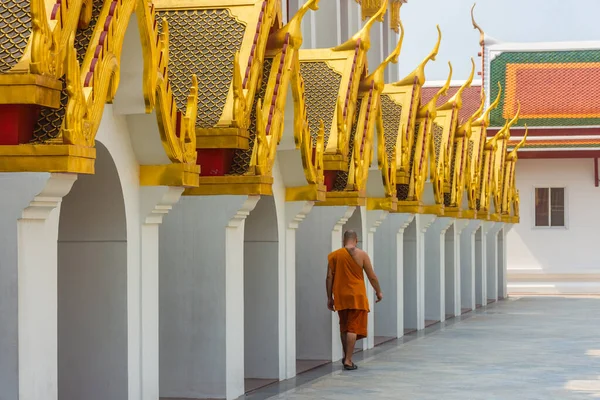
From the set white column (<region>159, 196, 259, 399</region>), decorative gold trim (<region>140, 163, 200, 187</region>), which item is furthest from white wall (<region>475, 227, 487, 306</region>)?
decorative gold trim (<region>140, 163, 200, 187</region>)

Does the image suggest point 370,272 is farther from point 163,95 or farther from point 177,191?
point 163,95

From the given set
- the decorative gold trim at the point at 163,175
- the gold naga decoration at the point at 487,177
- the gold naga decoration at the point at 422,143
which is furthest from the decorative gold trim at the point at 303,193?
Answer: the gold naga decoration at the point at 487,177

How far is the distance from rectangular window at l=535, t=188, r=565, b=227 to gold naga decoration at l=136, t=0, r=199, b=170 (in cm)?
2618

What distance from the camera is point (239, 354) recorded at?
1145 centimetres

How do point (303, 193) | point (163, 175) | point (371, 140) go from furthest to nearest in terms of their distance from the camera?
point (371, 140) → point (303, 193) → point (163, 175)

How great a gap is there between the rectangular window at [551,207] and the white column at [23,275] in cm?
2863

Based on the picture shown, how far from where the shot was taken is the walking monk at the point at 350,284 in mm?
13531

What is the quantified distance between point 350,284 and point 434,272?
28.3 ft

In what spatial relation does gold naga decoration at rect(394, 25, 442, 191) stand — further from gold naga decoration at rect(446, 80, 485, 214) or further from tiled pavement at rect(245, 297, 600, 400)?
gold naga decoration at rect(446, 80, 485, 214)

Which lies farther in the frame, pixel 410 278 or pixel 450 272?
pixel 450 272

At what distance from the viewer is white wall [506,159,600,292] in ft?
114

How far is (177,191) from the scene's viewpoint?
9.73 meters

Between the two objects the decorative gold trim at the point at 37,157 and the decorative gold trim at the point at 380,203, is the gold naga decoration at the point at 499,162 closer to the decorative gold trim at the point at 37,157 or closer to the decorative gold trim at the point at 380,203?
the decorative gold trim at the point at 380,203

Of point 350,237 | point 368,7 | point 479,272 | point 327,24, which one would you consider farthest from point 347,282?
point 479,272
